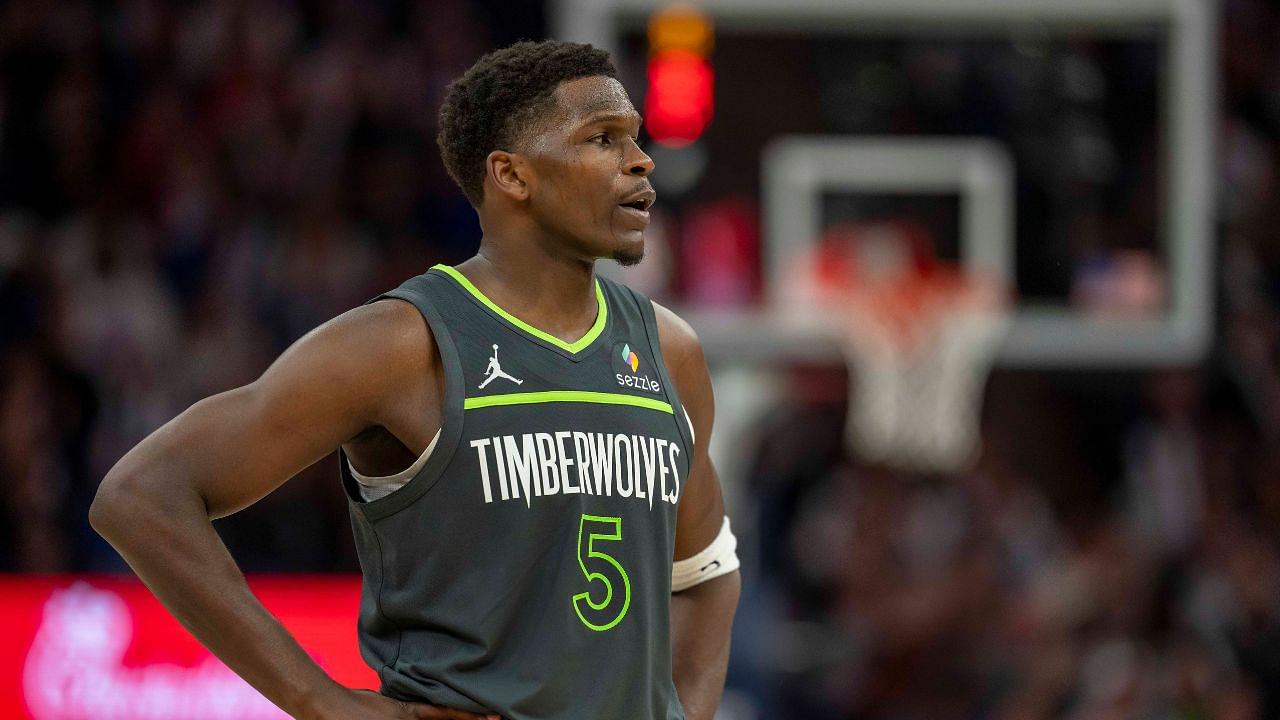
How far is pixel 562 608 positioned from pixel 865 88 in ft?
23.8

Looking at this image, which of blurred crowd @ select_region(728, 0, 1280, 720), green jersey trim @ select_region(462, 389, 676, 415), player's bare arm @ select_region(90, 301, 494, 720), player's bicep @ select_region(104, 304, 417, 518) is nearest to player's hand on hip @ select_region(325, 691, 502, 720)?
player's bare arm @ select_region(90, 301, 494, 720)

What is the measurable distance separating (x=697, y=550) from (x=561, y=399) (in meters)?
0.65

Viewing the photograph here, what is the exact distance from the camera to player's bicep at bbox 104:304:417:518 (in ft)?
9.45

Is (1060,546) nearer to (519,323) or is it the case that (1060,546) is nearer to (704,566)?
(704,566)

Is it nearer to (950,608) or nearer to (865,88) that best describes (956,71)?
(865,88)

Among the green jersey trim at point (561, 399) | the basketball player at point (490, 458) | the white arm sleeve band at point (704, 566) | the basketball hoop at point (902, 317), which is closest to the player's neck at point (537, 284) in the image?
the basketball player at point (490, 458)

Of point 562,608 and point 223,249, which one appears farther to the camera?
point 223,249

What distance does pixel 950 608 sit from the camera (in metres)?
10.2

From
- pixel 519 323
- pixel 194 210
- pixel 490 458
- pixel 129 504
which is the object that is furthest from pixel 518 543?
pixel 194 210

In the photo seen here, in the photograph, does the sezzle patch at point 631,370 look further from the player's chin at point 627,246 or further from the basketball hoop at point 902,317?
the basketball hoop at point 902,317

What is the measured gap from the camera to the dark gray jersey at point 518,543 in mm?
2963

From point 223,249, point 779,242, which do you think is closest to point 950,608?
point 779,242

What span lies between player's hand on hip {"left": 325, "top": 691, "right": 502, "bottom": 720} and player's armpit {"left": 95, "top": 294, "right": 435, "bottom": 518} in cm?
38

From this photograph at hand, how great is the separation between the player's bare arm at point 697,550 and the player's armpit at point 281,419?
0.66m
